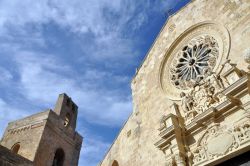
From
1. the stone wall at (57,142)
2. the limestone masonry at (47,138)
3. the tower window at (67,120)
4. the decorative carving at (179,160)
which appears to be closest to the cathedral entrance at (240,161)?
the decorative carving at (179,160)

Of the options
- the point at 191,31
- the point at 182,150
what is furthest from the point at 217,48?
the point at 182,150

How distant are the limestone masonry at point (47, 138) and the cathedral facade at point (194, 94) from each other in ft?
26.0

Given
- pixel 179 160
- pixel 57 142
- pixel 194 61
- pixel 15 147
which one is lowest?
pixel 179 160

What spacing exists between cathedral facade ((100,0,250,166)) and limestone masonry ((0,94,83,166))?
26.0ft

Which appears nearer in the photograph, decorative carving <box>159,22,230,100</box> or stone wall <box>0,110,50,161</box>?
decorative carving <box>159,22,230,100</box>

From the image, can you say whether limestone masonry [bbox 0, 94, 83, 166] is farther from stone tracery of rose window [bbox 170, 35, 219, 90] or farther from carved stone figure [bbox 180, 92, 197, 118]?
carved stone figure [bbox 180, 92, 197, 118]

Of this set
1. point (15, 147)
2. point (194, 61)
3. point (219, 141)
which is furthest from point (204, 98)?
point (15, 147)

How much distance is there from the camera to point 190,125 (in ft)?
21.2

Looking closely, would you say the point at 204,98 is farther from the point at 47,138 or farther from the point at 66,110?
the point at 66,110

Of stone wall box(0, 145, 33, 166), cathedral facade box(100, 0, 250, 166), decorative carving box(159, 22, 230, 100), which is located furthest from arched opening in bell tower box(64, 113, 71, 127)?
decorative carving box(159, 22, 230, 100)

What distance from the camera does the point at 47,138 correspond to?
53.5 feet

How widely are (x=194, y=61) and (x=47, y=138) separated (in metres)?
11.6

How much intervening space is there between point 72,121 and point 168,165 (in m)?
14.9

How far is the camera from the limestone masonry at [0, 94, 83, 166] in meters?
15.4
